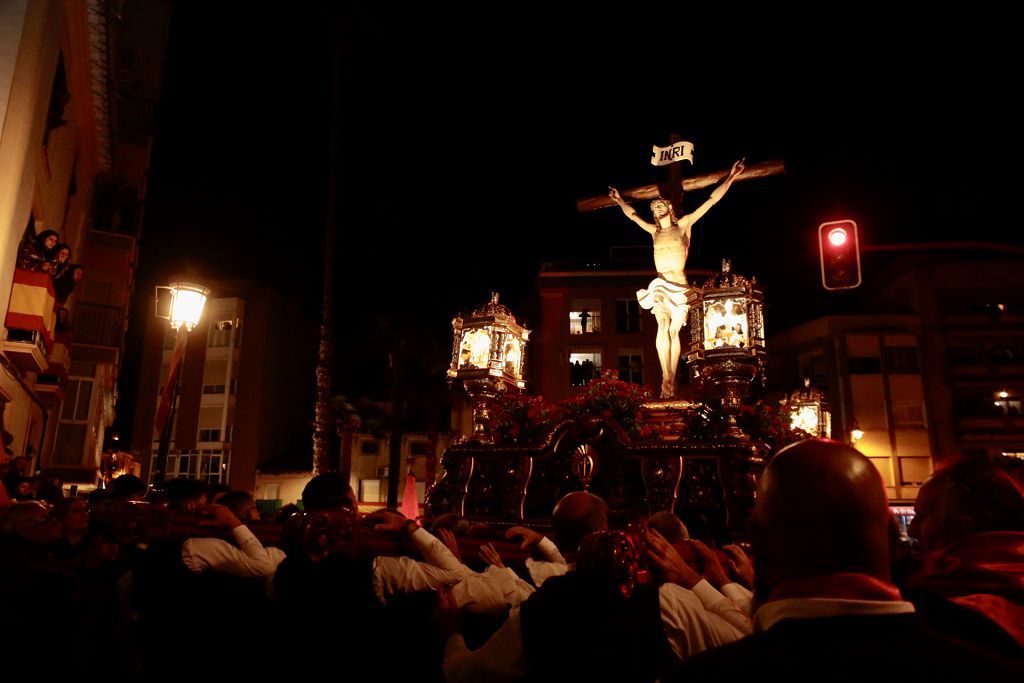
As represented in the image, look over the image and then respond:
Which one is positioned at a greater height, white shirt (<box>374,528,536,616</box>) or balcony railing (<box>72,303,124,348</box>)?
balcony railing (<box>72,303,124,348</box>)

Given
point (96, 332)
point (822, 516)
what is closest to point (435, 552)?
point (822, 516)

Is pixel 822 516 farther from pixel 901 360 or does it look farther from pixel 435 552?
pixel 901 360

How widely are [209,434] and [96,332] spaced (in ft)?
72.8

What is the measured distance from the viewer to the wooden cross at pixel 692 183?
11823 millimetres

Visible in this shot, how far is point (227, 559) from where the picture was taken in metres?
Result: 4.43

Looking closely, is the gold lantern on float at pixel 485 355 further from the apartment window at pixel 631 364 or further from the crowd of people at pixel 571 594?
the apartment window at pixel 631 364

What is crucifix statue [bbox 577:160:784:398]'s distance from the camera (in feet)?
37.2

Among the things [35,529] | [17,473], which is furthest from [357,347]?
[35,529]

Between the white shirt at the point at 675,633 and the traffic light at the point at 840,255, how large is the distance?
36.0 feet

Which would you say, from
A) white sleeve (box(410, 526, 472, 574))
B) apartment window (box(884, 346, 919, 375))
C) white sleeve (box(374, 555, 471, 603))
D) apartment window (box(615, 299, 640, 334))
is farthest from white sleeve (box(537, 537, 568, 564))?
apartment window (box(884, 346, 919, 375))

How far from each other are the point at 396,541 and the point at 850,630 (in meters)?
3.19

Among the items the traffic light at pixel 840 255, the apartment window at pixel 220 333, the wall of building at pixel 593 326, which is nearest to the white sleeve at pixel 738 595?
the traffic light at pixel 840 255

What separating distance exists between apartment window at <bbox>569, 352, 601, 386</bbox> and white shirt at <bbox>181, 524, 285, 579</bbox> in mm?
34042

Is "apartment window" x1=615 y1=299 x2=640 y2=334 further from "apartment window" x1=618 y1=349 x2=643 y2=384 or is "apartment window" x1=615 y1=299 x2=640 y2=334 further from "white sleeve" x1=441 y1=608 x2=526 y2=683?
"white sleeve" x1=441 y1=608 x2=526 y2=683
